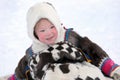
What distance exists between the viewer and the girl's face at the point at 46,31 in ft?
5.31

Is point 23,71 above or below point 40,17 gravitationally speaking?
below

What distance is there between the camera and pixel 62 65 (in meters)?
1.49

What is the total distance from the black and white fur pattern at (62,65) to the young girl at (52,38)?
6 centimetres

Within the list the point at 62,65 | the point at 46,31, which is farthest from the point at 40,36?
the point at 62,65

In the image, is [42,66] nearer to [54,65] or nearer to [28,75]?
[54,65]

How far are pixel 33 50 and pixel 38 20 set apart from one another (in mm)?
171

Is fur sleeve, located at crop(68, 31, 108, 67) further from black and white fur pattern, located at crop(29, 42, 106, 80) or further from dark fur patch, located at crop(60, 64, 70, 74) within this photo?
dark fur patch, located at crop(60, 64, 70, 74)

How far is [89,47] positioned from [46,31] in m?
0.25

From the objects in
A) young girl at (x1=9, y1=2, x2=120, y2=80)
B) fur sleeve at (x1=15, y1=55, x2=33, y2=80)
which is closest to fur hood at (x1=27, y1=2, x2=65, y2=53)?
young girl at (x1=9, y1=2, x2=120, y2=80)

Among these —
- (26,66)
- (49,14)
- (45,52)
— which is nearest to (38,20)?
(49,14)

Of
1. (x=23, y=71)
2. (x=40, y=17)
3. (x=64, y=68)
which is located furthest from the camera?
(x=23, y=71)

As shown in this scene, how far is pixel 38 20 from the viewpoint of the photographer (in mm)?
1623

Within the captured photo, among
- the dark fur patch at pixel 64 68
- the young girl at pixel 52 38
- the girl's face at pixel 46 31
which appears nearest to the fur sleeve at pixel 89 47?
the young girl at pixel 52 38

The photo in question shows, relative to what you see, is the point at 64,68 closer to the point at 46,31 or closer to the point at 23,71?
the point at 46,31
